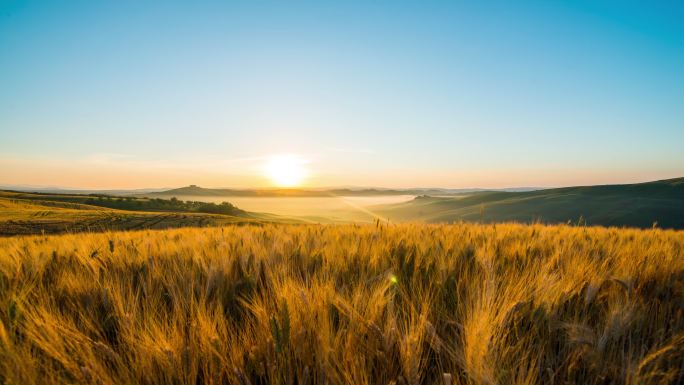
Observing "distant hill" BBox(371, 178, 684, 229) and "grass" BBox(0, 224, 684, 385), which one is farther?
"distant hill" BBox(371, 178, 684, 229)

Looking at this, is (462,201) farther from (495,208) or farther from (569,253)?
(569,253)

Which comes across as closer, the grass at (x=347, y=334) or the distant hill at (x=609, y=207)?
the grass at (x=347, y=334)

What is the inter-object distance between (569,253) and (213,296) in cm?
255

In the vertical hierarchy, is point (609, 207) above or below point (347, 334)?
below

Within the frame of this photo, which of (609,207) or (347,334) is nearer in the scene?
(347,334)

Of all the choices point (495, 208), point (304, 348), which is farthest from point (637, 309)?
point (495, 208)

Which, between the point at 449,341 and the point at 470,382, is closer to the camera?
the point at 470,382

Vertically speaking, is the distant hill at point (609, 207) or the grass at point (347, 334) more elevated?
the grass at point (347, 334)

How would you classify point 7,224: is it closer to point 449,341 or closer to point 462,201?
point 449,341

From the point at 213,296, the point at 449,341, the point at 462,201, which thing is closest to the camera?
the point at 449,341

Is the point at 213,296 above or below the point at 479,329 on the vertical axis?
below

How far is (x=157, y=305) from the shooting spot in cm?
151

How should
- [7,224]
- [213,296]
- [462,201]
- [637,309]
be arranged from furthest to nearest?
1. [462,201]
2. [7,224]
3. [213,296]
4. [637,309]

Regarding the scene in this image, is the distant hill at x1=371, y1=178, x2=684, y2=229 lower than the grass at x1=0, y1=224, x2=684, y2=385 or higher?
lower
